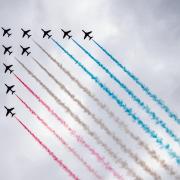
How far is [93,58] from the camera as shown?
Answer: 443ft

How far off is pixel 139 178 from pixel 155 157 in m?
6.22

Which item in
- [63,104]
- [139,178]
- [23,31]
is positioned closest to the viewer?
[139,178]

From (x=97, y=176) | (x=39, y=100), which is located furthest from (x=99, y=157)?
(x=39, y=100)

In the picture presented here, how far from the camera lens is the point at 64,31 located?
14750 centimetres

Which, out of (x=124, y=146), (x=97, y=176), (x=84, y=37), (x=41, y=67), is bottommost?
(x=97, y=176)

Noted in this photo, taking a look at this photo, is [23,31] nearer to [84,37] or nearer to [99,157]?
[84,37]

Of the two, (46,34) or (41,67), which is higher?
(46,34)

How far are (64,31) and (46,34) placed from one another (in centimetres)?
674

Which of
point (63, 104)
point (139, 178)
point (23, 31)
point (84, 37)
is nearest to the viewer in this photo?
point (139, 178)

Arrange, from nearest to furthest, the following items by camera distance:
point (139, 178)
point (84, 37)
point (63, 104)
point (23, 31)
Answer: point (139, 178) → point (63, 104) → point (84, 37) → point (23, 31)

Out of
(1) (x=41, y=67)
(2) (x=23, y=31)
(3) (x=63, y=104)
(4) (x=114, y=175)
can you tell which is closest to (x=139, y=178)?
(4) (x=114, y=175)

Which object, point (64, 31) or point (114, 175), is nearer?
point (114, 175)

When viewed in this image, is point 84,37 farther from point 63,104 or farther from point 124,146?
point 124,146

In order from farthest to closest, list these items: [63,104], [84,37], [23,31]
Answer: [23,31] < [84,37] < [63,104]
